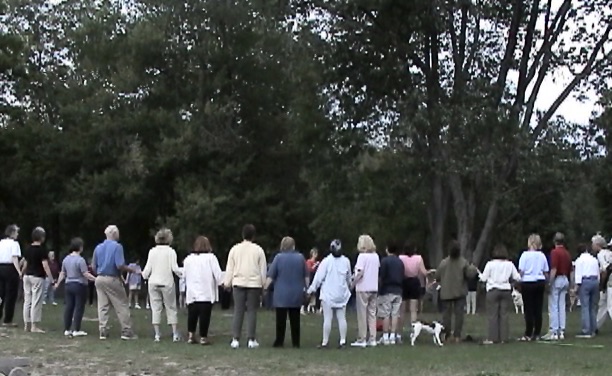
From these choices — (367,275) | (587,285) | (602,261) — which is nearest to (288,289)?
(367,275)

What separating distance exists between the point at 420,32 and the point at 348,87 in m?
2.52

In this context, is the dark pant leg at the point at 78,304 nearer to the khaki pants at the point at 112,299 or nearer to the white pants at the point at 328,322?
the khaki pants at the point at 112,299

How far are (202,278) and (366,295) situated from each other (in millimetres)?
2698

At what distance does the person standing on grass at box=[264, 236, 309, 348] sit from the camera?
16688 mm

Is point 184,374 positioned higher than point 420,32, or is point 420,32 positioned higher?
point 420,32

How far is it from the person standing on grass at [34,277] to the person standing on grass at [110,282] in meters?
1.63

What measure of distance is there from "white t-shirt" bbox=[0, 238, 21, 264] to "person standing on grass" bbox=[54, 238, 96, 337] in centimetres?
153

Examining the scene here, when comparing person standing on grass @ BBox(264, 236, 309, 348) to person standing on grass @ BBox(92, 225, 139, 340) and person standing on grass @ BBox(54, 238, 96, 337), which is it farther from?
person standing on grass @ BBox(54, 238, 96, 337)

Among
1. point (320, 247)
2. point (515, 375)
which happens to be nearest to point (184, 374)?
point (515, 375)

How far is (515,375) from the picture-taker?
499 inches

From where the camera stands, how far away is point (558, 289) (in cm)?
1842

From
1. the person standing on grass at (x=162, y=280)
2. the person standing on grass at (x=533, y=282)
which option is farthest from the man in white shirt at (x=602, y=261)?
the person standing on grass at (x=162, y=280)

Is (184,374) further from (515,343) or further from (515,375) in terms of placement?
(515,343)

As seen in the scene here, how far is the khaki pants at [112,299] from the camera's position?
17.8 metres
